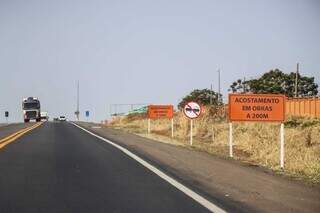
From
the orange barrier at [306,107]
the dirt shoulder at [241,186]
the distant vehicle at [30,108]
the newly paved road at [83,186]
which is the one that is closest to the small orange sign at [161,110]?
the orange barrier at [306,107]

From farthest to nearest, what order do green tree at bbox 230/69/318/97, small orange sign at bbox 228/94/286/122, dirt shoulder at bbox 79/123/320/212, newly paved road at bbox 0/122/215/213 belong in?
green tree at bbox 230/69/318/97, small orange sign at bbox 228/94/286/122, dirt shoulder at bbox 79/123/320/212, newly paved road at bbox 0/122/215/213

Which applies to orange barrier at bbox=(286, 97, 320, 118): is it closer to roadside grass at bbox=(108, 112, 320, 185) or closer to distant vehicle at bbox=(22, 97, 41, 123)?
roadside grass at bbox=(108, 112, 320, 185)

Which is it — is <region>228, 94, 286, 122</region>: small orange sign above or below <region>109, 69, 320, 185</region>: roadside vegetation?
above

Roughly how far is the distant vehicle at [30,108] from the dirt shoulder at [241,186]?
6100cm

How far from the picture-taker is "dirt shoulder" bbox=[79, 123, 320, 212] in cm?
1050

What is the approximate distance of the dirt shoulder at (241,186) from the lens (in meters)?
10.5

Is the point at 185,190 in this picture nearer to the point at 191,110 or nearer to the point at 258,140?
the point at 191,110

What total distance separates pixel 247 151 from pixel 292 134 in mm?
5145

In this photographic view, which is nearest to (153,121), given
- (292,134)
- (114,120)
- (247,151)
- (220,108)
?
(220,108)

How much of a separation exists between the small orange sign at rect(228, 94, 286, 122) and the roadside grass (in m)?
1.43

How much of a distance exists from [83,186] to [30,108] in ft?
221

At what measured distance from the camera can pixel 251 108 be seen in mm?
20172

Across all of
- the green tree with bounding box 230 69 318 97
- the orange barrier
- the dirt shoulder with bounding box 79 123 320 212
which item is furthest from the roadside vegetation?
the green tree with bounding box 230 69 318 97

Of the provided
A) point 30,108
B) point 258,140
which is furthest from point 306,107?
point 30,108
